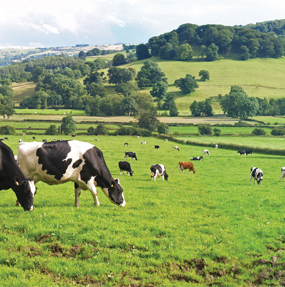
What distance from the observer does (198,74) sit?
193m

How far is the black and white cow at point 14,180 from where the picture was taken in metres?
12.5

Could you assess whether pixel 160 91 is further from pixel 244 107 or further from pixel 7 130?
pixel 7 130

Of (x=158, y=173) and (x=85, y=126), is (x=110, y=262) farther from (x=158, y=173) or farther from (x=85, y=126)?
(x=85, y=126)

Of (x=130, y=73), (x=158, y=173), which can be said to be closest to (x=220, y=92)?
(x=130, y=73)

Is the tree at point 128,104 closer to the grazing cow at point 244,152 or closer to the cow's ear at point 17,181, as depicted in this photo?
the grazing cow at point 244,152

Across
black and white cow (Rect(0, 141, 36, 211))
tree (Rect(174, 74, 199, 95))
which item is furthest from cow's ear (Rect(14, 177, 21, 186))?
tree (Rect(174, 74, 199, 95))

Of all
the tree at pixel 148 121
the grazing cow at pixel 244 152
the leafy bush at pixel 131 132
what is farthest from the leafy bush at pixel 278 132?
the grazing cow at pixel 244 152

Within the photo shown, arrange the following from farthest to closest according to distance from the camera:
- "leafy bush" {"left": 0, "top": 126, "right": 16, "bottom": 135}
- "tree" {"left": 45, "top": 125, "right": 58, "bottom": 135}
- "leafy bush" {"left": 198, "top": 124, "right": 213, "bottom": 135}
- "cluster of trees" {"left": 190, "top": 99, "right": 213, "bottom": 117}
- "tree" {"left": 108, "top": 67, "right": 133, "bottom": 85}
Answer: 1. "tree" {"left": 108, "top": 67, "right": 133, "bottom": 85}
2. "cluster of trees" {"left": 190, "top": 99, "right": 213, "bottom": 117}
3. "leafy bush" {"left": 198, "top": 124, "right": 213, "bottom": 135}
4. "tree" {"left": 45, "top": 125, "right": 58, "bottom": 135}
5. "leafy bush" {"left": 0, "top": 126, "right": 16, "bottom": 135}

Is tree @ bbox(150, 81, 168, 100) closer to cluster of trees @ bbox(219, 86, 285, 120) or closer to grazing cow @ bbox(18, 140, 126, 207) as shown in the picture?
cluster of trees @ bbox(219, 86, 285, 120)

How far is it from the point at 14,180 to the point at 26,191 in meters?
0.65

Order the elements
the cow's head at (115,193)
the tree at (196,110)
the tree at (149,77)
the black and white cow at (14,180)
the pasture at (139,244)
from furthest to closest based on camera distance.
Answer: the tree at (149,77) < the tree at (196,110) < the cow's head at (115,193) < the black and white cow at (14,180) < the pasture at (139,244)

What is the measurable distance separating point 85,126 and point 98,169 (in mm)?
92700

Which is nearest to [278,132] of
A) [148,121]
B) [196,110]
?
[148,121]

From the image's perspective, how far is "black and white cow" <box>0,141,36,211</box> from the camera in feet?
40.9
